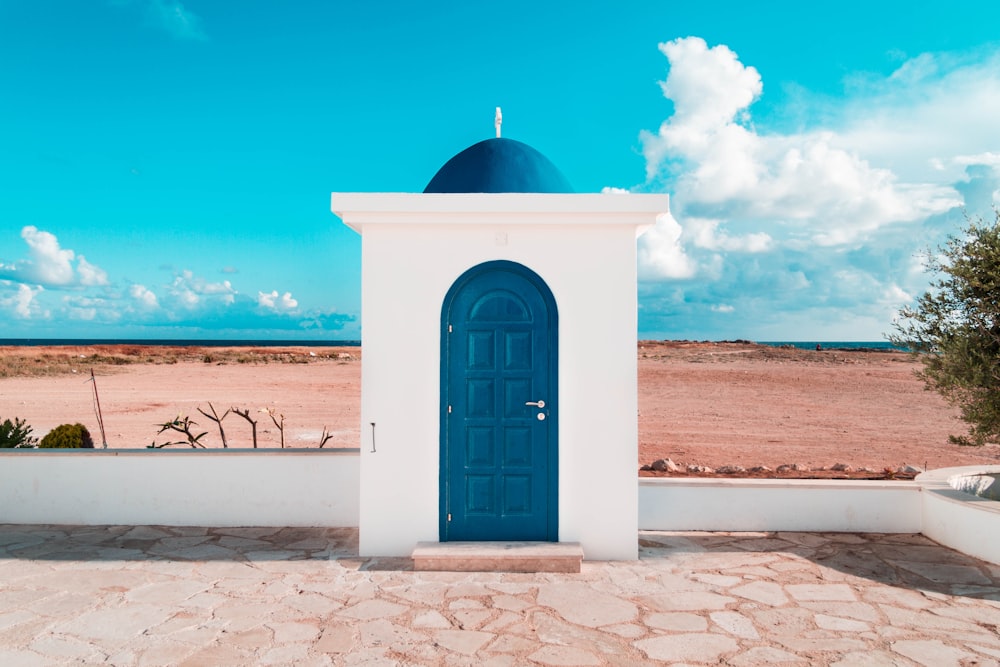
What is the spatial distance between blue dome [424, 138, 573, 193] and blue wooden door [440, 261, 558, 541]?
3.15ft

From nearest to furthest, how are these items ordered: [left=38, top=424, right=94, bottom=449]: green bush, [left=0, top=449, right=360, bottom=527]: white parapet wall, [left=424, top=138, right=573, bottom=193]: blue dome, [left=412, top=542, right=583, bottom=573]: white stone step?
[left=412, top=542, right=583, bottom=573]: white stone step → [left=424, top=138, right=573, bottom=193]: blue dome → [left=0, top=449, right=360, bottom=527]: white parapet wall → [left=38, top=424, right=94, bottom=449]: green bush

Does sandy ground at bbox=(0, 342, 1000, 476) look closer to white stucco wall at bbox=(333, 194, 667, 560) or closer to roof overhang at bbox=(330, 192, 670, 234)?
white stucco wall at bbox=(333, 194, 667, 560)

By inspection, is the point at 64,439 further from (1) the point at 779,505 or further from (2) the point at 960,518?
(2) the point at 960,518

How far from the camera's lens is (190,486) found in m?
7.38

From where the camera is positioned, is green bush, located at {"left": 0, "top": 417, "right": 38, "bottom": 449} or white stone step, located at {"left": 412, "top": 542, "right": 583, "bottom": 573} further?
green bush, located at {"left": 0, "top": 417, "right": 38, "bottom": 449}

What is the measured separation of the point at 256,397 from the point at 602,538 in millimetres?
20898

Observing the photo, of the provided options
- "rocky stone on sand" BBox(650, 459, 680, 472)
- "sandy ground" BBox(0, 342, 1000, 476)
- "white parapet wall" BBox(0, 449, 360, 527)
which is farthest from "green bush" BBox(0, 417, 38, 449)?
"rocky stone on sand" BBox(650, 459, 680, 472)

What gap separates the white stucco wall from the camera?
20.9 feet

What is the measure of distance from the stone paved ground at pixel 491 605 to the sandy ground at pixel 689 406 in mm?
5311

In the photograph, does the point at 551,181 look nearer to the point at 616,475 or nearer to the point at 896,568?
the point at 616,475

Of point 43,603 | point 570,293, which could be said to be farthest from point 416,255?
point 43,603

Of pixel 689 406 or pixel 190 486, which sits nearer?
pixel 190 486

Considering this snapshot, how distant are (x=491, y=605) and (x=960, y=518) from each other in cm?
442

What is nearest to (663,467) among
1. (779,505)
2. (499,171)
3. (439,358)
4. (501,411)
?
(779,505)
